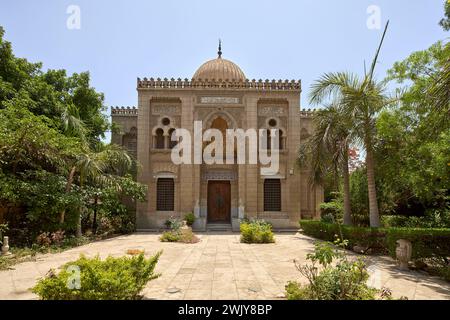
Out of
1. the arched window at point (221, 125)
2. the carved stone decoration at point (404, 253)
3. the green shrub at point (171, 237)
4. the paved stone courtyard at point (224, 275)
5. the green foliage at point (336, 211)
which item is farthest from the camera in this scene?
the arched window at point (221, 125)

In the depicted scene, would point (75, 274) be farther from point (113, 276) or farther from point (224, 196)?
point (224, 196)

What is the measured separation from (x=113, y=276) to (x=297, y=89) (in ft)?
58.2

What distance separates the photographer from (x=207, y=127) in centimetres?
1983

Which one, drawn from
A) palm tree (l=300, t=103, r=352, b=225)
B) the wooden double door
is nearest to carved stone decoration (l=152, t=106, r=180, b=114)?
the wooden double door

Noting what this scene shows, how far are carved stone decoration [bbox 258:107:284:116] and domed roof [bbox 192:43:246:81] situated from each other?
3.34 meters

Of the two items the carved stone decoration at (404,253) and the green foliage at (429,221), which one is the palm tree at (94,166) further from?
the green foliage at (429,221)

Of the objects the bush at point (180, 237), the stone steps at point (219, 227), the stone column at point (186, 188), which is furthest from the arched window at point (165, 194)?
the bush at point (180, 237)

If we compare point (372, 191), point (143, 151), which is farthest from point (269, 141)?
point (372, 191)

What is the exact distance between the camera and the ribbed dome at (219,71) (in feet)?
72.0

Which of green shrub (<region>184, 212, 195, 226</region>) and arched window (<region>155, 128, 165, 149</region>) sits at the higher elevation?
arched window (<region>155, 128, 165, 149</region>)

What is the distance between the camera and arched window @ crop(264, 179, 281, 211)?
783 inches

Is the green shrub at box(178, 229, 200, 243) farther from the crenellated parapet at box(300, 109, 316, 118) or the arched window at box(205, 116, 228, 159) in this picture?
the crenellated parapet at box(300, 109, 316, 118)

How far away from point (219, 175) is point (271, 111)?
5406mm

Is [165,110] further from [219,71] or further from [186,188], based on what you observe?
[186,188]
